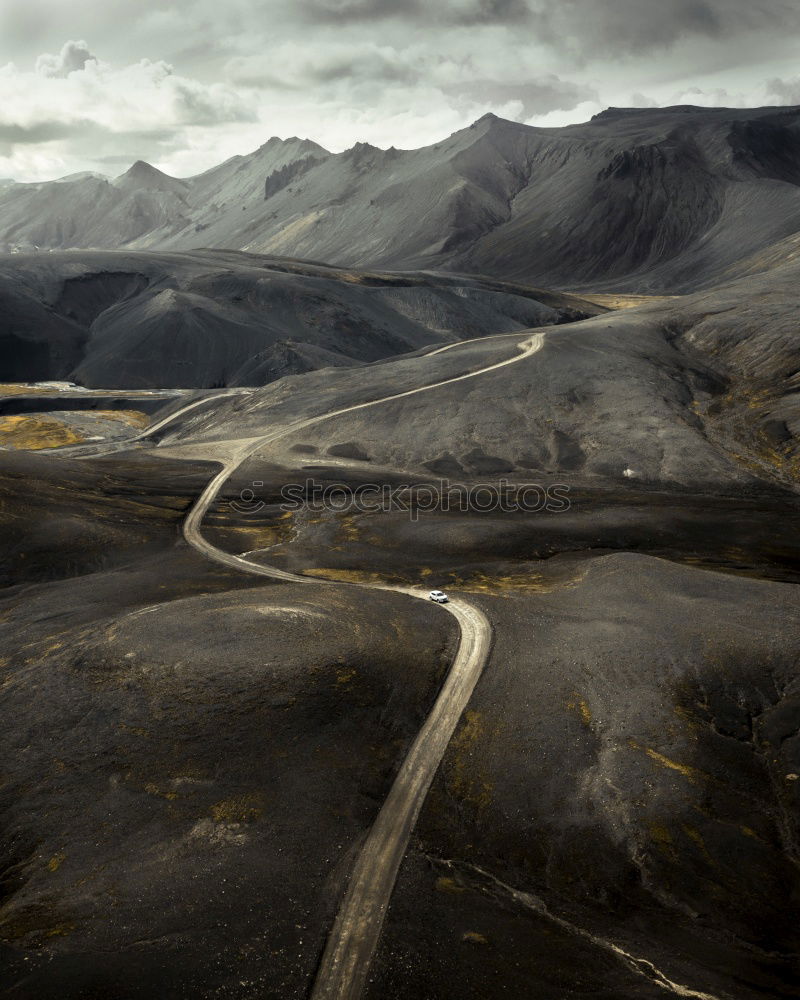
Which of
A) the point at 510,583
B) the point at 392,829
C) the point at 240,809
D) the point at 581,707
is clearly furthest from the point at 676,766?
the point at 510,583

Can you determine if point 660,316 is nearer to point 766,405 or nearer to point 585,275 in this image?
point 766,405

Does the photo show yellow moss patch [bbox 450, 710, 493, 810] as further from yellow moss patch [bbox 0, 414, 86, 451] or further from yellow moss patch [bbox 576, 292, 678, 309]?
yellow moss patch [bbox 576, 292, 678, 309]

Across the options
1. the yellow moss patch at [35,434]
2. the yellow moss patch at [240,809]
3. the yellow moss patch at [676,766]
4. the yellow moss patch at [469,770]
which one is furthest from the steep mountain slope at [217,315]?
the yellow moss patch at [676,766]

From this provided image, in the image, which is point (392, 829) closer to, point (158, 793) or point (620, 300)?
point (158, 793)

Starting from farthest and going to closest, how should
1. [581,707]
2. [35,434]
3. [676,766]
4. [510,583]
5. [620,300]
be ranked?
1. [620,300]
2. [35,434]
3. [510,583]
4. [581,707]
5. [676,766]

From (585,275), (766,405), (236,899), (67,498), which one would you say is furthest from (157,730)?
(585,275)

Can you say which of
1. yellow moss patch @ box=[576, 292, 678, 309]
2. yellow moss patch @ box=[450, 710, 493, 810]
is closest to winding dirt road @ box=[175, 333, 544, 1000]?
yellow moss patch @ box=[450, 710, 493, 810]

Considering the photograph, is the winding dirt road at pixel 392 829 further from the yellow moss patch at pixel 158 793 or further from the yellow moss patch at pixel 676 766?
the yellow moss patch at pixel 676 766
